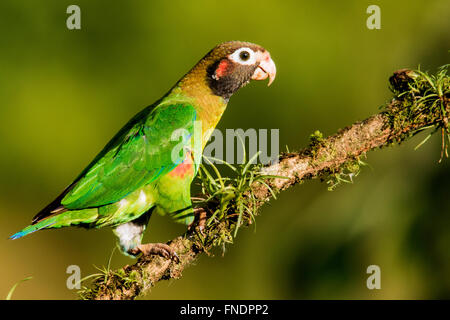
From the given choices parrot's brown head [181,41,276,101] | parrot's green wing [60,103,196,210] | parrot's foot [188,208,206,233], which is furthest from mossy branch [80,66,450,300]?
parrot's brown head [181,41,276,101]

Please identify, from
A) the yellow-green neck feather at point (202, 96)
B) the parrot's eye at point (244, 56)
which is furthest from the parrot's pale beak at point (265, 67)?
the yellow-green neck feather at point (202, 96)

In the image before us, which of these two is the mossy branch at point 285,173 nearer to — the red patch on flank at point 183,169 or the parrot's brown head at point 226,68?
the red patch on flank at point 183,169

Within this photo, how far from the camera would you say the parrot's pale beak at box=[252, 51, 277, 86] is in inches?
209

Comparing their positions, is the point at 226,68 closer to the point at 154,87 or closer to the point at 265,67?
the point at 265,67

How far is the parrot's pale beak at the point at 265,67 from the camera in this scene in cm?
532

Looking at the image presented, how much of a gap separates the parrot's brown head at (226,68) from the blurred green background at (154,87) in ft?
6.01

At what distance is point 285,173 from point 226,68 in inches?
71.1

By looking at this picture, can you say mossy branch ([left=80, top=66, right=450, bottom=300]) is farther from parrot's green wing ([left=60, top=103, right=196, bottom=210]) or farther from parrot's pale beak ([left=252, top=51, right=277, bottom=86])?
parrot's pale beak ([left=252, top=51, right=277, bottom=86])

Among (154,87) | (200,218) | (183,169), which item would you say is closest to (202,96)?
(183,169)

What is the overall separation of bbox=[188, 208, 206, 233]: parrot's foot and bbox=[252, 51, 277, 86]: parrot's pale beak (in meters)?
1.84

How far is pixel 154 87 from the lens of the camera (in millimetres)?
7629
